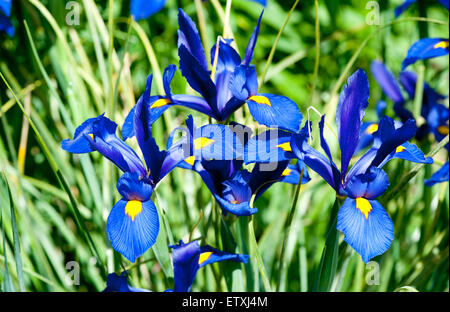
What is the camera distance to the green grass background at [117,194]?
0.87m

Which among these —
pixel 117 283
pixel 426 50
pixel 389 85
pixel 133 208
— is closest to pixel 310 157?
pixel 133 208

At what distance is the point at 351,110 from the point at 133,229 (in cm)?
36

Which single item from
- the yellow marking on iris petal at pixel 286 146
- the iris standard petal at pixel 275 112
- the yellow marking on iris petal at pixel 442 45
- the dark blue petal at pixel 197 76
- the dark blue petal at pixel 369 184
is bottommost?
the dark blue petal at pixel 369 184

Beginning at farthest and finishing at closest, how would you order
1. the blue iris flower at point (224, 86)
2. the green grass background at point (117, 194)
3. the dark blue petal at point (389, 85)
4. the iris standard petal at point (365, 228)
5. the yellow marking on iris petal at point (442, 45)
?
1. the dark blue petal at point (389, 85)
2. the yellow marking on iris petal at point (442, 45)
3. the green grass background at point (117, 194)
4. the blue iris flower at point (224, 86)
5. the iris standard petal at point (365, 228)

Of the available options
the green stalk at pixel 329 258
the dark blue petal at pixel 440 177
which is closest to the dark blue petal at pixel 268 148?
the green stalk at pixel 329 258

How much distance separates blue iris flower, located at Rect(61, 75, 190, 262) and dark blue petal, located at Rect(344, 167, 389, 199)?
24 centimetres

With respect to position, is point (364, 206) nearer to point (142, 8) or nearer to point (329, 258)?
point (329, 258)

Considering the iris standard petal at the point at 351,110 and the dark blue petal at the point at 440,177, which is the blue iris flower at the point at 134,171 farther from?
the dark blue petal at the point at 440,177

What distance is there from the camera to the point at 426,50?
99 centimetres

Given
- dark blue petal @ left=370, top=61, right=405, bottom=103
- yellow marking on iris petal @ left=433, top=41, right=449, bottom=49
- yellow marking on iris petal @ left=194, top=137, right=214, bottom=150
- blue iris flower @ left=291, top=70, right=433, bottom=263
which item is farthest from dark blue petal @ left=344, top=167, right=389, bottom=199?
dark blue petal @ left=370, top=61, right=405, bottom=103

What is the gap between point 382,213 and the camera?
2.06ft

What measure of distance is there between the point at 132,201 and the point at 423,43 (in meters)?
0.74

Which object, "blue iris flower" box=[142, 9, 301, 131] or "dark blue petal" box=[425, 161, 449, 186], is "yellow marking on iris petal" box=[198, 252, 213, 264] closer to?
"blue iris flower" box=[142, 9, 301, 131]
